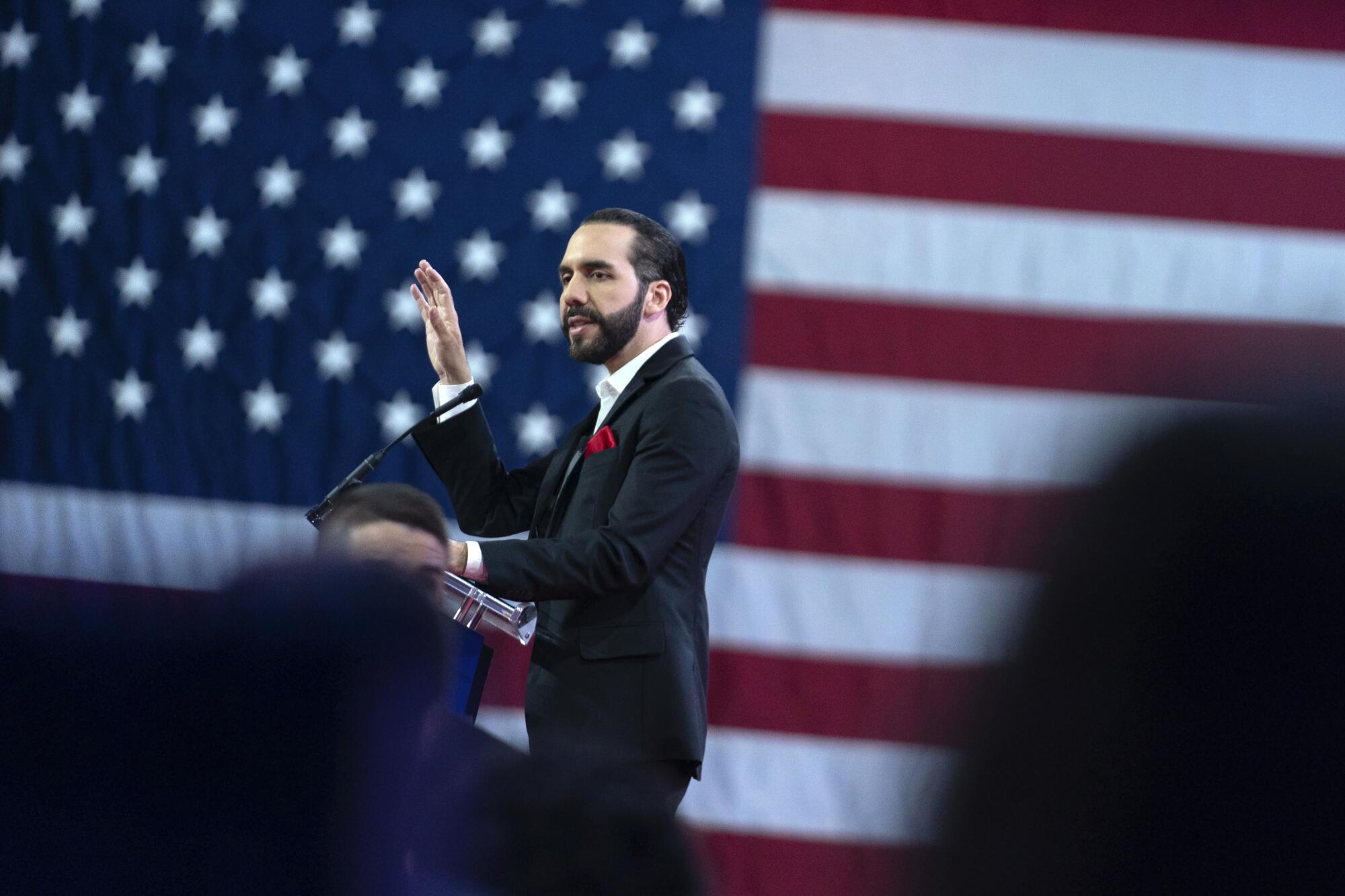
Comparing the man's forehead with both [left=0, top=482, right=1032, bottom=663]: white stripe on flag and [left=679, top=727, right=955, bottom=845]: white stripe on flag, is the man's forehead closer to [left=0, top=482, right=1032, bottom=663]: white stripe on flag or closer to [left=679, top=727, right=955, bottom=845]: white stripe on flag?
[left=0, top=482, right=1032, bottom=663]: white stripe on flag

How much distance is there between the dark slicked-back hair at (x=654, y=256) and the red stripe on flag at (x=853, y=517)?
0.57m

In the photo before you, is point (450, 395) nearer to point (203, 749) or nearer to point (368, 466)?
point (368, 466)

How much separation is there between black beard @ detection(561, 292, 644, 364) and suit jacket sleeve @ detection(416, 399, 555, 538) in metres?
0.17

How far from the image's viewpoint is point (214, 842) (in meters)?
0.28

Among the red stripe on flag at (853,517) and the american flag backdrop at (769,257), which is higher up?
the american flag backdrop at (769,257)

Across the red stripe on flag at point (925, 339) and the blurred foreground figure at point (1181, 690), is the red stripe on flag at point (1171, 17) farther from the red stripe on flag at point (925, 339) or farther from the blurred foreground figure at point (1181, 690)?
the blurred foreground figure at point (1181, 690)

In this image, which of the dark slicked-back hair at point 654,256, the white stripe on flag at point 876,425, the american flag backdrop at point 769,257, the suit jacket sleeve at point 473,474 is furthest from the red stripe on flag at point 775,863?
the dark slicked-back hair at point 654,256

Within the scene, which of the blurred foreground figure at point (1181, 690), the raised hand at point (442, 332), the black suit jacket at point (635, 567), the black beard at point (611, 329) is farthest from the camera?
the raised hand at point (442, 332)

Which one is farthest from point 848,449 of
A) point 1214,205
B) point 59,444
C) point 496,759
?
point 496,759

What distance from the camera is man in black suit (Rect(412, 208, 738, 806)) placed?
63.3 inches

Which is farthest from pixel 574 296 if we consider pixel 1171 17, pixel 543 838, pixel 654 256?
pixel 543 838

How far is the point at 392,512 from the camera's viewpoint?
1.33 metres

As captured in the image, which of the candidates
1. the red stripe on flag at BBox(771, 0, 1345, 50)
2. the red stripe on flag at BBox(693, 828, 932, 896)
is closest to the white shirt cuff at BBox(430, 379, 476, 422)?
the red stripe on flag at BBox(693, 828, 932, 896)

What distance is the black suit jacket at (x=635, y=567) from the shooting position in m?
1.60
